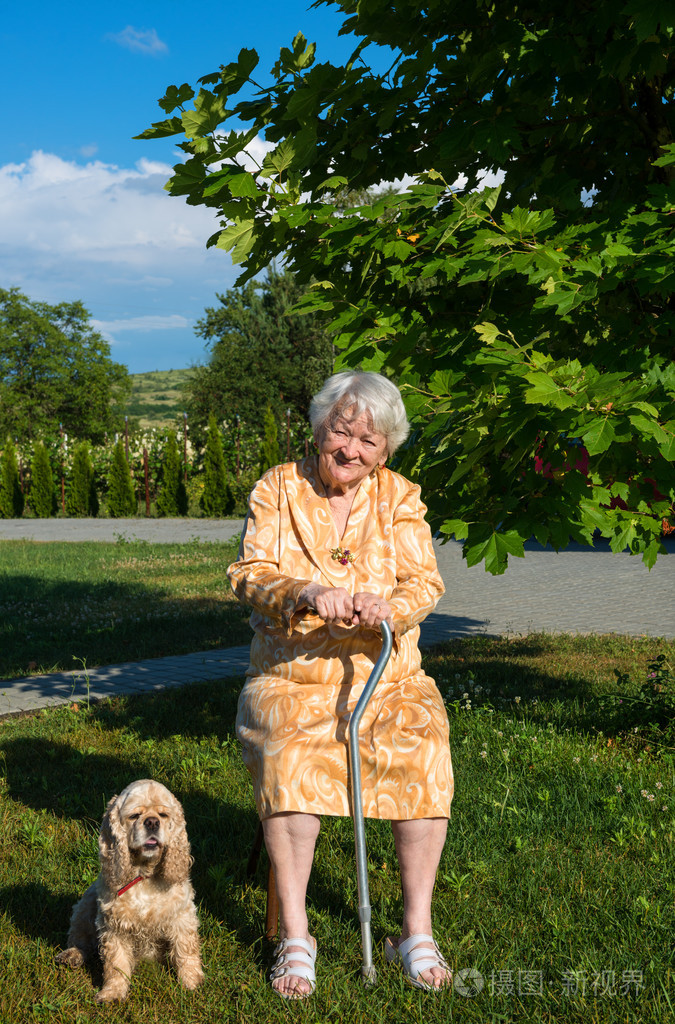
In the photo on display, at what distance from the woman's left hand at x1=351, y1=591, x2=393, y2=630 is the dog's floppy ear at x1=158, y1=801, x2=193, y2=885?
32.0 inches

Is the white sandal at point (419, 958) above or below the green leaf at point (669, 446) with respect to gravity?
below

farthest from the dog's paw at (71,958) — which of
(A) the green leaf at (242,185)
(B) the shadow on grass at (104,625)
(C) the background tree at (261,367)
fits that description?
(C) the background tree at (261,367)

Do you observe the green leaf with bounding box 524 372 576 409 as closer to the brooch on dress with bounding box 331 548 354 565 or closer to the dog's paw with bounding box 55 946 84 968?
the brooch on dress with bounding box 331 548 354 565

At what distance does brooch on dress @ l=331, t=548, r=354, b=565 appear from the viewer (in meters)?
3.28

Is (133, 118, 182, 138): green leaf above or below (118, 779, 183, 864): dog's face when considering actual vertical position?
above

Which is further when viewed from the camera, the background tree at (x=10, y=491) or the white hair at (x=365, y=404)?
the background tree at (x=10, y=491)

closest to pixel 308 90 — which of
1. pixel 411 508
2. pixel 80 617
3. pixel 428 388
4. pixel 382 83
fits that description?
pixel 382 83

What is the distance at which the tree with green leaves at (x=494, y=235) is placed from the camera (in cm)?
339

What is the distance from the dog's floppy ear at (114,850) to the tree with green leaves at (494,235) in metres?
1.62

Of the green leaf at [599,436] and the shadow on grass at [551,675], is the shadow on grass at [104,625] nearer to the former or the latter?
the shadow on grass at [551,675]

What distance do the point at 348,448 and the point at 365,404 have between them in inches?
6.8

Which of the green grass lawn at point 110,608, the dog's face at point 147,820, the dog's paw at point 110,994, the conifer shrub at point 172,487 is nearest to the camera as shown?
the dog's face at point 147,820

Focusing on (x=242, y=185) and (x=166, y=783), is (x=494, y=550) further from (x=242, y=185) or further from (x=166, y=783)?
(x=166, y=783)

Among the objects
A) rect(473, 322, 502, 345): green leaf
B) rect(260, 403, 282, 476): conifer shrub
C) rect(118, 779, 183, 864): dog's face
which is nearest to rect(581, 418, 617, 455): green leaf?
rect(473, 322, 502, 345): green leaf
